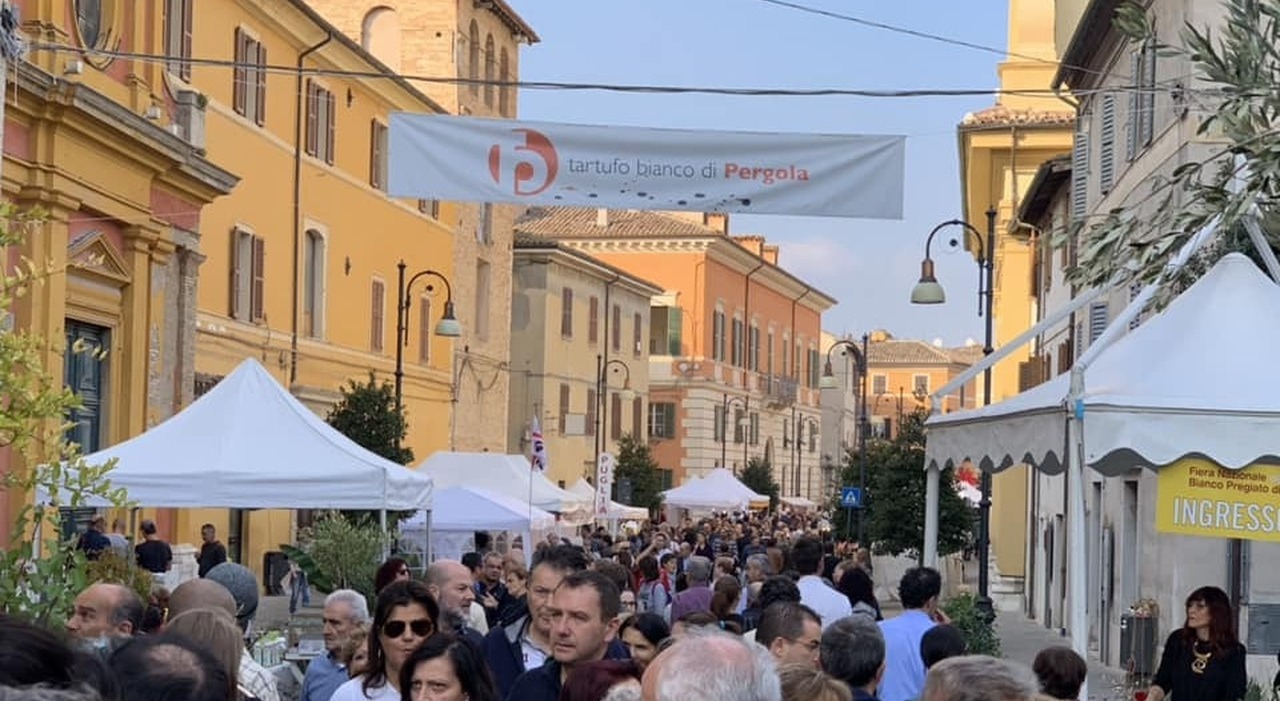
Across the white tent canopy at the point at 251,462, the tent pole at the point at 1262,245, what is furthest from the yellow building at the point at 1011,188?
the tent pole at the point at 1262,245

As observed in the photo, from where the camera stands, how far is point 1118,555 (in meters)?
25.7

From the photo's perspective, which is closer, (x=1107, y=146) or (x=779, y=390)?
(x=1107, y=146)

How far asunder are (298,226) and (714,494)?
11898 millimetres

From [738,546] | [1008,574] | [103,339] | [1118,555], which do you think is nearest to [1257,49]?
[1118,555]

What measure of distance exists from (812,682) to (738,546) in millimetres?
30567

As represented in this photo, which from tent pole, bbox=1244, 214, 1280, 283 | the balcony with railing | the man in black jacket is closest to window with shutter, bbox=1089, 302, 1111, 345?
tent pole, bbox=1244, 214, 1280, 283

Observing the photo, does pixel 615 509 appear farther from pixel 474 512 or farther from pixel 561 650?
pixel 561 650

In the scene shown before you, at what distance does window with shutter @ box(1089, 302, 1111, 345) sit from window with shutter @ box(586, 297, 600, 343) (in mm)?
36182

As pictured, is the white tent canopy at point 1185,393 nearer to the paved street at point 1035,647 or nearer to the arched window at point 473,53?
the paved street at point 1035,647

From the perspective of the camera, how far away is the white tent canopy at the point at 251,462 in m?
16.1

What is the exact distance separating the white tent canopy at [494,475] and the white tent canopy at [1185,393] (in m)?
18.2

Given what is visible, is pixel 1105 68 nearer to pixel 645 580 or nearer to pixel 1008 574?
pixel 645 580

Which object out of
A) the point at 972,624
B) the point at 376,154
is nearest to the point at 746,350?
the point at 376,154

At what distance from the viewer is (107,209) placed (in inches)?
944
